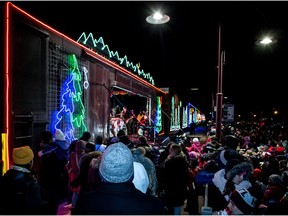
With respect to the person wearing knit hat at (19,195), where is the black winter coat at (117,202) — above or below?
above

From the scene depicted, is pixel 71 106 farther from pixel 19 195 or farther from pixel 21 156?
pixel 19 195

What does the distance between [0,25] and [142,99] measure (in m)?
16.4

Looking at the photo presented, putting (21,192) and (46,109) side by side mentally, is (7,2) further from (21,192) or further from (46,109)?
(21,192)

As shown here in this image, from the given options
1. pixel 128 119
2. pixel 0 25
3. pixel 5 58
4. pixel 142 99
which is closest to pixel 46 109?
pixel 5 58

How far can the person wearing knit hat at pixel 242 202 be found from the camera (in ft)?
11.6

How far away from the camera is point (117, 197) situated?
2.18 m

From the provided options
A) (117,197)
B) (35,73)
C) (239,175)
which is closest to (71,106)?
(35,73)

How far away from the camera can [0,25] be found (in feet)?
17.3

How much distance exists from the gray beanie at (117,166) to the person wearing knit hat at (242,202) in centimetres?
199

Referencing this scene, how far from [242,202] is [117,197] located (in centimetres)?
216

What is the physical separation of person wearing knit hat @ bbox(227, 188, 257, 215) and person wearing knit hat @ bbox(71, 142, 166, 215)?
1.79 metres

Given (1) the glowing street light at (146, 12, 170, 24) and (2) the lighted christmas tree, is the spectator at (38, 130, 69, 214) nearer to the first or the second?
(2) the lighted christmas tree

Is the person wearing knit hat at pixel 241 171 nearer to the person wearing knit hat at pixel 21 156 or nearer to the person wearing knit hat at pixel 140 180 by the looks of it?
the person wearing knit hat at pixel 140 180

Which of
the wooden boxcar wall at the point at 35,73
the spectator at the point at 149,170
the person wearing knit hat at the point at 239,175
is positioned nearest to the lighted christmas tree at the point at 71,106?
the wooden boxcar wall at the point at 35,73
